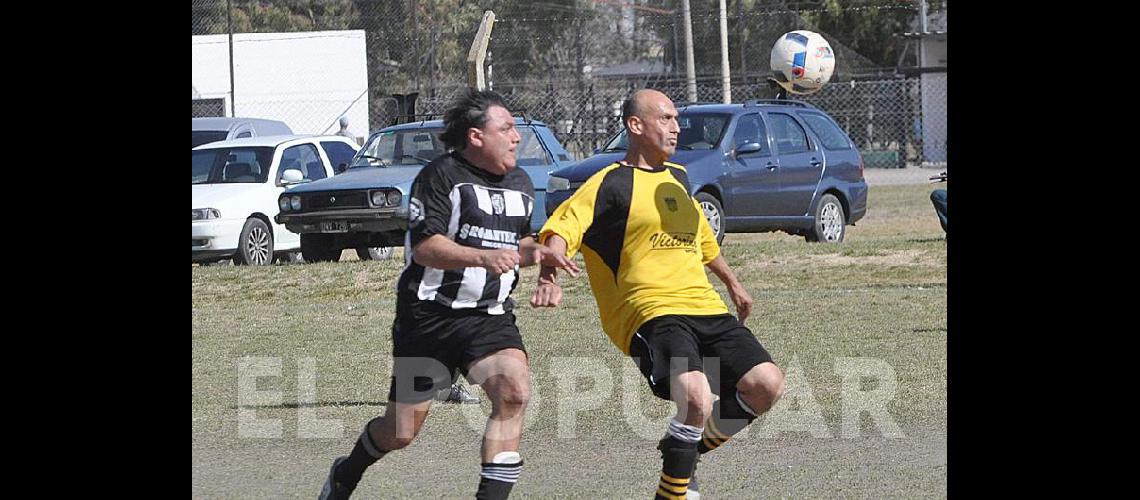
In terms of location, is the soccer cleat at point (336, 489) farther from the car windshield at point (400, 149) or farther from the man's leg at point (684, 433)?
the car windshield at point (400, 149)

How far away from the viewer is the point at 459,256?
→ 6066mm

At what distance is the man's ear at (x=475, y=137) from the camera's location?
21.0 ft

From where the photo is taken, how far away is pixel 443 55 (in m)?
31.1

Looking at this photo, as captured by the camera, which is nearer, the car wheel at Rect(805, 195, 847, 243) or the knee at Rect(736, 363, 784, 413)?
the knee at Rect(736, 363, 784, 413)

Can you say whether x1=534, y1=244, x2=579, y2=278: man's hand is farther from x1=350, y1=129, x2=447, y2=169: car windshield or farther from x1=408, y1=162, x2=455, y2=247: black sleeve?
x1=350, y1=129, x2=447, y2=169: car windshield

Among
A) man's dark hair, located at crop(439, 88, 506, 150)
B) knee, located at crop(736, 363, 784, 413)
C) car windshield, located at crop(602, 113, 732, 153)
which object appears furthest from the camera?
car windshield, located at crop(602, 113, 732, 153)

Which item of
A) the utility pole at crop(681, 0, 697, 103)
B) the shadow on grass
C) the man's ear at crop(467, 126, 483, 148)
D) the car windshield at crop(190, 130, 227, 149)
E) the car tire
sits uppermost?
the utility pole at crop(681, 0, 697, 103)

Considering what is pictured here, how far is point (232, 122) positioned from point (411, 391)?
15.9 m

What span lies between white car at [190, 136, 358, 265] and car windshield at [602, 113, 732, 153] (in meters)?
3.60

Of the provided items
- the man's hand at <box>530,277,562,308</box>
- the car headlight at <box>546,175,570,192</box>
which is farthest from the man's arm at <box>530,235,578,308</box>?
the car headlight at <box>546,175,570,192</box>

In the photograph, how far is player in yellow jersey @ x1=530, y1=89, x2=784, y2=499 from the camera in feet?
21.6
